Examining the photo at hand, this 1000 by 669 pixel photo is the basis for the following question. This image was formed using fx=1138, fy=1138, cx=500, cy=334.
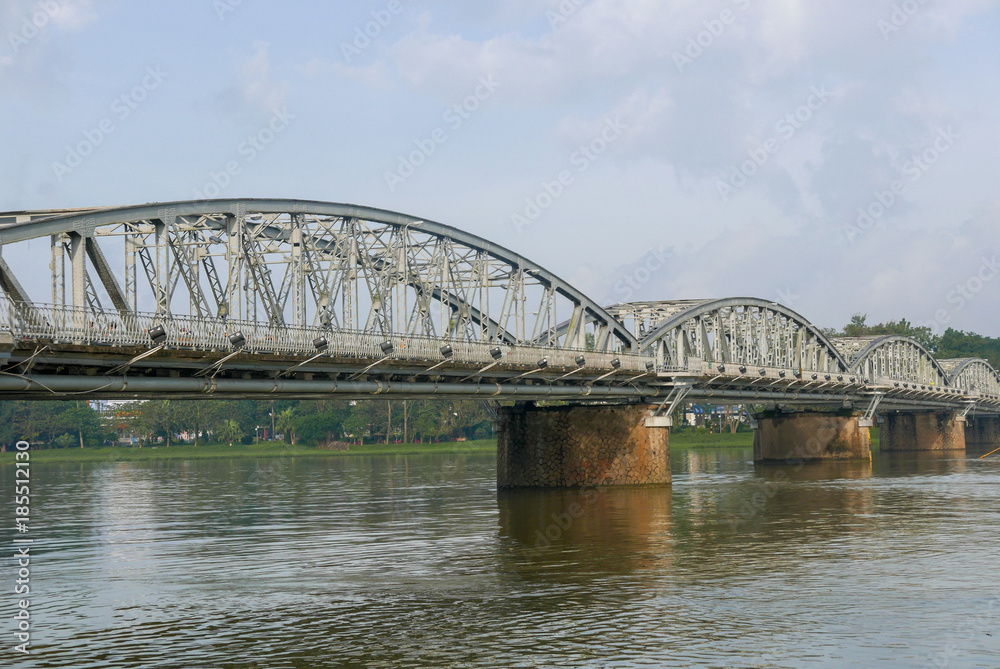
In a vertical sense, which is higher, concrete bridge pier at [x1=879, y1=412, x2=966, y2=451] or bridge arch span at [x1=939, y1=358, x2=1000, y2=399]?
bridge arch span at [x1=939, y1=358, x2=1000, y2=399]

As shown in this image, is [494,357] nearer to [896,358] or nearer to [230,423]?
[896,358]

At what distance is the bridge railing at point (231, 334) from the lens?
3203 cm

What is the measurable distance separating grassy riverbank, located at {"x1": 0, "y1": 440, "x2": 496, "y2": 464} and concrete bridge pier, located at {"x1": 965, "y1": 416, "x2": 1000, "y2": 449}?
68.9 metres

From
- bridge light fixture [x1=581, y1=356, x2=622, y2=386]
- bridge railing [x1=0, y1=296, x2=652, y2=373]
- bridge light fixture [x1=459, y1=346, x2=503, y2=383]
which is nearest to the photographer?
bridge railing [x1=0, y1=296, x2=652, y2=373]

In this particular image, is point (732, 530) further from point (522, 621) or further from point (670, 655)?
point (670, 655)

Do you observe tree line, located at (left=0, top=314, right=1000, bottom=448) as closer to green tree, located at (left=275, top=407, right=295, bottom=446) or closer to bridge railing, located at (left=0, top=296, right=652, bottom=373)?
green tree, located at (left=275, top=407, right=295, bottom=446)

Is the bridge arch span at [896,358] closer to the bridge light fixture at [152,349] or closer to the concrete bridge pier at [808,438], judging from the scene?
the concrete bridge pier at [808,438]

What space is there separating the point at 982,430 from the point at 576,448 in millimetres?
119978

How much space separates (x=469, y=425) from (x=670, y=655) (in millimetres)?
145510

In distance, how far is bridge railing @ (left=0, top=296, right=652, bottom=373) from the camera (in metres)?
32.0

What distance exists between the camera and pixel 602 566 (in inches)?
1325

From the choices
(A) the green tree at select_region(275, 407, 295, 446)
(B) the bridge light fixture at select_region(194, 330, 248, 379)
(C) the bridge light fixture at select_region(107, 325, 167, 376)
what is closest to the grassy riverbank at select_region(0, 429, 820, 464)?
(A) the green tree at select_region(275, 407, 295, 446)

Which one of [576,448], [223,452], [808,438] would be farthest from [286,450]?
[576,448]

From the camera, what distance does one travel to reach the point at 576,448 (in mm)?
64375
